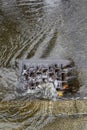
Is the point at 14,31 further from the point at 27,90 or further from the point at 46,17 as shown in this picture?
the point at 27,90

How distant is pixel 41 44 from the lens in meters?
4.84

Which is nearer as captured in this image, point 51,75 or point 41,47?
point 51,75

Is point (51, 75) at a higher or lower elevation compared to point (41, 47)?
lower

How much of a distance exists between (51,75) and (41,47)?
82cm

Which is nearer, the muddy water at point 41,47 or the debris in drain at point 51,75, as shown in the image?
the muddy water at point 41,47

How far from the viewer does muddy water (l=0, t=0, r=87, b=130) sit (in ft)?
10.5

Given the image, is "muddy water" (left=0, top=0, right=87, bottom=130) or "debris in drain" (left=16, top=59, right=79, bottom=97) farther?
"debris in drain" (left=16, top=59, right=79, bottom=97)

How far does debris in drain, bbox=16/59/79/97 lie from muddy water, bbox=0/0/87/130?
0.12 meters

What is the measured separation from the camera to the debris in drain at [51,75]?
389 cm

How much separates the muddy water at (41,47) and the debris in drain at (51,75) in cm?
12

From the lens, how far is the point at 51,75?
13.4 feet

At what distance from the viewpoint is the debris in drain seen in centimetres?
389

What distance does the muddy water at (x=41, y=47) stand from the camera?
3.19 m

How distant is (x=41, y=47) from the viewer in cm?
476
